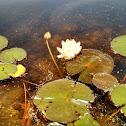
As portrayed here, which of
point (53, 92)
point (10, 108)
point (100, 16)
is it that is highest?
point (100, 16)

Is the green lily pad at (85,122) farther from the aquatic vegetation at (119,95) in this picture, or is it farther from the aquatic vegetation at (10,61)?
the aquatic vegetation at (10,61)

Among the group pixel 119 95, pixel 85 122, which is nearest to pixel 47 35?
pixel 119 95

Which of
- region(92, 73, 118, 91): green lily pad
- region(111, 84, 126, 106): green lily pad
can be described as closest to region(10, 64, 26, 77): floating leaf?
region(92, 73, 118, 91): green lily pad

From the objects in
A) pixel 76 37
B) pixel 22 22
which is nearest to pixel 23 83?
pixel 76 37

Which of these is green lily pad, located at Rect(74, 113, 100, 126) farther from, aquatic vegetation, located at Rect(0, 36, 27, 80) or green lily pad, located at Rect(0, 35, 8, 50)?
green lily pad, located at Rect(0, 35, 8, 50)

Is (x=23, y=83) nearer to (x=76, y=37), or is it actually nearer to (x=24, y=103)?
(x=24, y=103)
